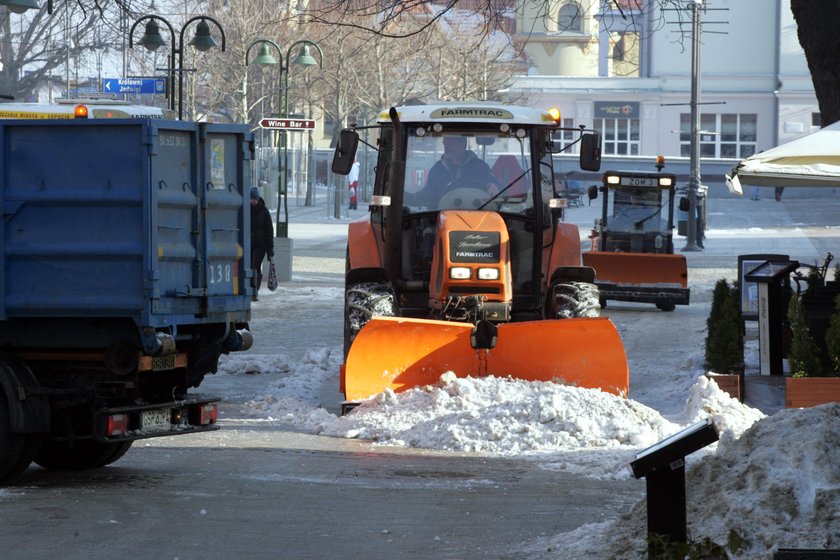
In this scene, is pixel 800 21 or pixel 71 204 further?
pixel 800 21

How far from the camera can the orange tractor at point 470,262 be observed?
37.4ft

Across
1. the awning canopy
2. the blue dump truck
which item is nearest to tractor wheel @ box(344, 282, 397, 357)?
the awning canopy

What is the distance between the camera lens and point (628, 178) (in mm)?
25359

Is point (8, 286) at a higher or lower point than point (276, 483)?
→ higher

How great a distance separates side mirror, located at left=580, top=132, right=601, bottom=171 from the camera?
12.8 meters

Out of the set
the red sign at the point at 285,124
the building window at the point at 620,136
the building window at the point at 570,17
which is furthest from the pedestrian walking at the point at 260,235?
the building window at the point at 620,136

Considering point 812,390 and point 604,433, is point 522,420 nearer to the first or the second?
point 604,433

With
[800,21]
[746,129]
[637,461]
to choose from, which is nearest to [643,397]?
[800,21]

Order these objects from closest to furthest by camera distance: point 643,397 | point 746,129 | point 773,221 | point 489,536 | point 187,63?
point 489,536
point 643,397
point 773,221
point 187,63
point 746,129

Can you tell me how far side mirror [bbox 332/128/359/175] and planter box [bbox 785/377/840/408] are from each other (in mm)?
4305

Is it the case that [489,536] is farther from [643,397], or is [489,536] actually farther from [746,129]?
[746,129]

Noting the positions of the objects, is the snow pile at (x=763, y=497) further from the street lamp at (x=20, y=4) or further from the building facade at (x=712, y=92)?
the building facade at (x=712, y=92)

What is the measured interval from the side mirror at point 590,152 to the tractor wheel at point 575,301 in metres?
1.15

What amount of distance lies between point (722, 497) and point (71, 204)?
4165 millimetres
